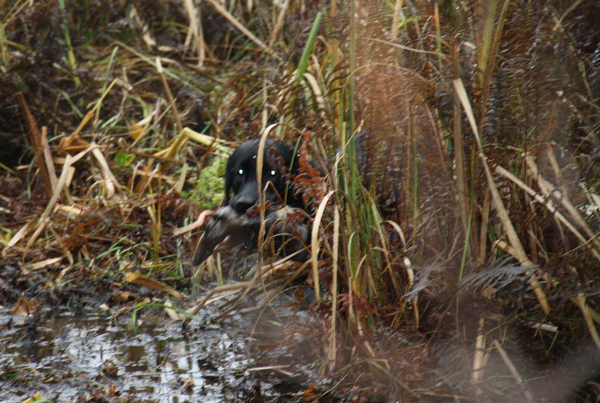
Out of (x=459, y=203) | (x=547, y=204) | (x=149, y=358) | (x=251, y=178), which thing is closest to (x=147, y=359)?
(x=149, y=358)

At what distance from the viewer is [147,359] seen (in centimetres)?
224

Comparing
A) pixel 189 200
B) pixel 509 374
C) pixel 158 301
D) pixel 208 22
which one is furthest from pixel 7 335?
pixel 208 22

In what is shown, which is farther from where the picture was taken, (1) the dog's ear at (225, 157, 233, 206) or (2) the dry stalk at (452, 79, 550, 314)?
(1) the dog's ear at (225, 157, 233, 206)

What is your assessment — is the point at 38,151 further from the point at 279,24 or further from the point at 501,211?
the point at 501,211

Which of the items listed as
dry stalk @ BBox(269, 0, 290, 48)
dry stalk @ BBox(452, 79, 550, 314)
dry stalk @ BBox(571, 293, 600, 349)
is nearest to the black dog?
dry stalk @ BBox(452, 79, 550, 314)

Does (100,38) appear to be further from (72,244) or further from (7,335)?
(7,335)

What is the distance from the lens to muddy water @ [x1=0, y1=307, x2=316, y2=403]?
198cm

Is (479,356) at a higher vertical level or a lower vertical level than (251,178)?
lower

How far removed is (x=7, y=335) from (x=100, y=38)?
3429 millimetres

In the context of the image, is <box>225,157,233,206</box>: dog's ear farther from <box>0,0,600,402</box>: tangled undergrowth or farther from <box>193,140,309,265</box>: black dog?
<box>0,0,600,402</box>: tangled undergrowth

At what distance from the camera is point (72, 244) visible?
3.21 m

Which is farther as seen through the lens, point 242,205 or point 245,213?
point 242,205

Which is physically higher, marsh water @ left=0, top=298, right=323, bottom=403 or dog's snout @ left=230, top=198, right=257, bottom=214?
dog's snout @ left=230, top=198, right=257, bottom=214

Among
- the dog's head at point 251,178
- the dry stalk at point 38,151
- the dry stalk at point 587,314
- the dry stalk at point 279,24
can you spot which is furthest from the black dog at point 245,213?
the dry stalk at point 279,24
